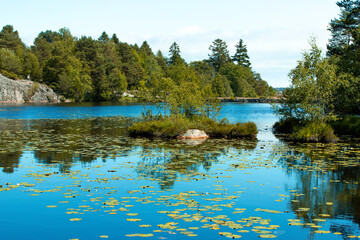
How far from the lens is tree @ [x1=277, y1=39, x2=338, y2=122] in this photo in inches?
1196

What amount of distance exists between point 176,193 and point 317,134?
19405 millimetres

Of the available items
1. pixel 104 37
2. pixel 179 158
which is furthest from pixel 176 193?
pixel 104 37

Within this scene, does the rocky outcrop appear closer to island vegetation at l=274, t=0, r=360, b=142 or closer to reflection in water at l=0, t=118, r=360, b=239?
reflection in water at l=0, t=118, r=360, b=239

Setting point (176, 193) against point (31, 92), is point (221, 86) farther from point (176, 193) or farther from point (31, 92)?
point (176, 193)

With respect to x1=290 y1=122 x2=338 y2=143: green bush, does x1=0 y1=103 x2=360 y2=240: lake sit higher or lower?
lower

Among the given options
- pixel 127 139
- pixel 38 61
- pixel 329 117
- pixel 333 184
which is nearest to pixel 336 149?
pixel 329 117

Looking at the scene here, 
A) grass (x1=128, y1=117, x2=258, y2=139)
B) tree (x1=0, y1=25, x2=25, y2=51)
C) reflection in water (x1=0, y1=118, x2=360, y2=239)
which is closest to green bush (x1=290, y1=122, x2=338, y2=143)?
reflection in water (x1=0, y1=118, x2=360, y2=239)

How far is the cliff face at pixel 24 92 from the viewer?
11062cm

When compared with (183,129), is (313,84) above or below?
above

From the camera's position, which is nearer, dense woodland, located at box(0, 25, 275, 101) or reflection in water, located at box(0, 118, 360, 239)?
reflection in water, located at box(0, 118, 360, 239)

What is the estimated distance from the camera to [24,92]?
115 metres

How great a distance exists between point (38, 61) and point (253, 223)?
460ft

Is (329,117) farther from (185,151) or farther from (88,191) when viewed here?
(88,191)

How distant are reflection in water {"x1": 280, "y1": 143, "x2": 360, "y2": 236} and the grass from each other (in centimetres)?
766
